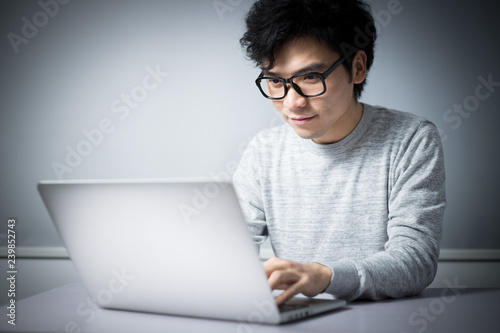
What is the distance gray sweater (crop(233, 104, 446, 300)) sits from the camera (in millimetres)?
1324

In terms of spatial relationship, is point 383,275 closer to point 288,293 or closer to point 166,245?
point 288,293

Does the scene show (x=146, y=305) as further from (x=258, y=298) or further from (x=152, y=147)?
(x=152, y=147)

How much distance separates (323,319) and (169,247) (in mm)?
273

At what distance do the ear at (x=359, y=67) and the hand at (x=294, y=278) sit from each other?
71cm

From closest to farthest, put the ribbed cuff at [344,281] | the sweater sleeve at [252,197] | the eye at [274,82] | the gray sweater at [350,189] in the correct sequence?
the ribbed cuff at [344,281]
the gray sweater at [350,189]
the eye at [274,82]
the sweater sleeve at [252,197]

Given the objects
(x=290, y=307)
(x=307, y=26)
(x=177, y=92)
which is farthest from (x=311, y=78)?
(x=177, y=92)

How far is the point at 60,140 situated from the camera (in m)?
2.37

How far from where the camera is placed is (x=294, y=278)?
3.18 feet

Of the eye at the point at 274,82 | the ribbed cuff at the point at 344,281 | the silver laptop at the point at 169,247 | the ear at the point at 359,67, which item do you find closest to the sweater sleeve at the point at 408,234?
the ribbed cuff at the point at 344,281

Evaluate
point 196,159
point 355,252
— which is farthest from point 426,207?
point 196,159

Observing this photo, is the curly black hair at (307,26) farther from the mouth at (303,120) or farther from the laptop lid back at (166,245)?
the laptop lid back at (166,245)

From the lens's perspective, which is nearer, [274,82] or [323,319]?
[323,319]

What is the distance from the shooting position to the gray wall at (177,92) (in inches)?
79.7

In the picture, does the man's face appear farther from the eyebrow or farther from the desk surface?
the desk surface
